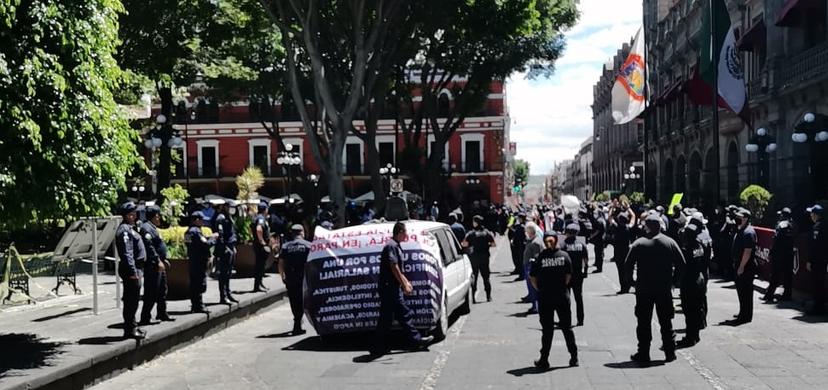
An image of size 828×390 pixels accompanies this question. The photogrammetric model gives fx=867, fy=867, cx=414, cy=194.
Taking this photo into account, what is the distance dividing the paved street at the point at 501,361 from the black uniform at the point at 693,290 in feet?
0.83

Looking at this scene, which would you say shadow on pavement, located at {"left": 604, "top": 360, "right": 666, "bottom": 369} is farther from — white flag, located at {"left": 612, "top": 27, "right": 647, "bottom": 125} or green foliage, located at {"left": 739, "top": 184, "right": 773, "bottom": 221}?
white flag, located at {"left": 612, "top": 27, "right": 647, "bottom": 125}

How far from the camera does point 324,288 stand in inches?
442

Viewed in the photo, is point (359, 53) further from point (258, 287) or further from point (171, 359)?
point (171, 359)

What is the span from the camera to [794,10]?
27.8 m

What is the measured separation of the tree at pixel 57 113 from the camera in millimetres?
8453

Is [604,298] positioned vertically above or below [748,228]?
below

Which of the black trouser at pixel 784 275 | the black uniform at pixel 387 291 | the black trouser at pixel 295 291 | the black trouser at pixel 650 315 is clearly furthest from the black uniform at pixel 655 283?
the black trouser at pixel 784 275

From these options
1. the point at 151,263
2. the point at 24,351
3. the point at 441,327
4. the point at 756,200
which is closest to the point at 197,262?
the point at 151,263

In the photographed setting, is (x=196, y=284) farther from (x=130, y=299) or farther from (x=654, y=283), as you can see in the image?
(x=654, y=283)

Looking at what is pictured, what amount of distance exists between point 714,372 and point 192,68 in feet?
68.6

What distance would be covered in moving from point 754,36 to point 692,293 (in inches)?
967

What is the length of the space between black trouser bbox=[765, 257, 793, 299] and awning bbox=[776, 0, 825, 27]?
1463 cm

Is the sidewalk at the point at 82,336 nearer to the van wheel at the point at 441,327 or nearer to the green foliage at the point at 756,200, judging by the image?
the van wheel at the point at 441,327

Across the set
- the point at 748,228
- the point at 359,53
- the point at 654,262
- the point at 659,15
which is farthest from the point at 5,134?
the point at 659,15
